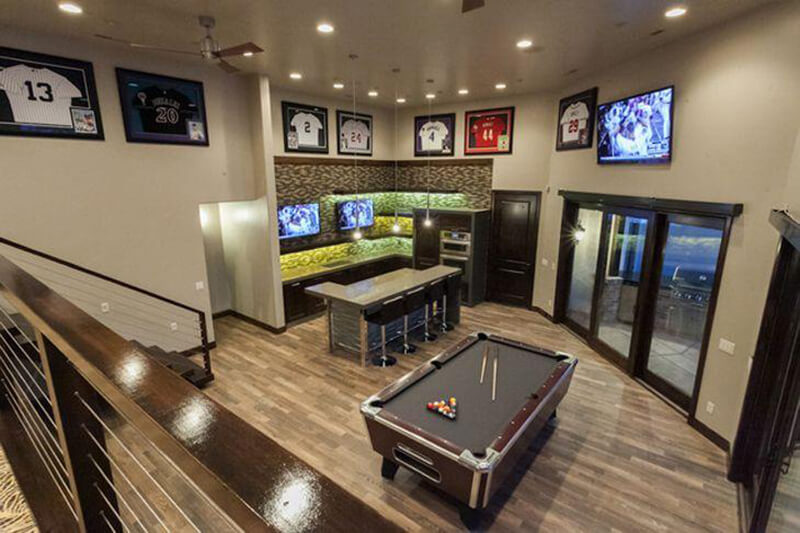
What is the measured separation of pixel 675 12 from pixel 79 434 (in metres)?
5.25

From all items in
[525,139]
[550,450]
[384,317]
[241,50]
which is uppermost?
[241,50]

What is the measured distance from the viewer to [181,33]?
13.8 feet

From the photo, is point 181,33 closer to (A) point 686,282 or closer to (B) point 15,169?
(B) point 15,169

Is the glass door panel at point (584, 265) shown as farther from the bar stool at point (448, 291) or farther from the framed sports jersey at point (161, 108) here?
the framed sports jersey at point (161, 108)

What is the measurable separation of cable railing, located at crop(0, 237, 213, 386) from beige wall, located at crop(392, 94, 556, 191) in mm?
6095

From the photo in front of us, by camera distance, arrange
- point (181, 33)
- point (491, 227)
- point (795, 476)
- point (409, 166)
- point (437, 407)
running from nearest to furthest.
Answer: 1. point (795, 476)
2. point (437, 407)
3. point (181, 33)
4. point (491, 227)
5. point (409, 166)

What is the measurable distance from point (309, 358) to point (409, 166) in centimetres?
528

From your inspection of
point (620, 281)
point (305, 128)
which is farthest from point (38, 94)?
point (620, 281)

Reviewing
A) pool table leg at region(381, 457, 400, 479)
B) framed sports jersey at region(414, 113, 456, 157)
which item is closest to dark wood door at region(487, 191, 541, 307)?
framed sports jersey at region(414, 113, 456, 157)

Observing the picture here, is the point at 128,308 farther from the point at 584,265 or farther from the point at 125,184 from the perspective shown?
the point at 584,265

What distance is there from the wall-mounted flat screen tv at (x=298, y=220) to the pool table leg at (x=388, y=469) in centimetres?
449

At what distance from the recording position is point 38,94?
4.30m

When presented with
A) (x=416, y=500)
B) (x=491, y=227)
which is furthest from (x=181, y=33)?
(x=491, y=227)

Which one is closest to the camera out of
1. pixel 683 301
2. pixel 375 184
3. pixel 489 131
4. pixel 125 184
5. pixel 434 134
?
pixel 683 301
